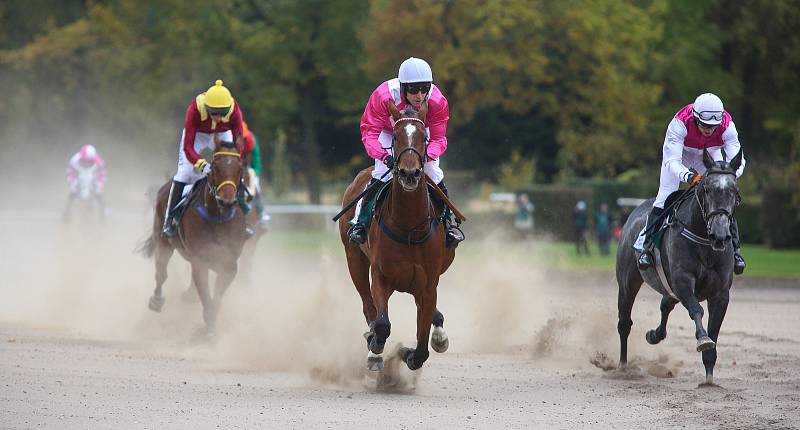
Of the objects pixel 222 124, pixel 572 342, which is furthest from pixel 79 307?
pixel 572 342

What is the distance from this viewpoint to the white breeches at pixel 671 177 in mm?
12477

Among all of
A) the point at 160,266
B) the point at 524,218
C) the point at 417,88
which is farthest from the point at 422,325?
the point at 524,218

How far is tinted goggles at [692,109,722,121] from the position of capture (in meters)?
11.8

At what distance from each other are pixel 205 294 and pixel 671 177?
520 cm

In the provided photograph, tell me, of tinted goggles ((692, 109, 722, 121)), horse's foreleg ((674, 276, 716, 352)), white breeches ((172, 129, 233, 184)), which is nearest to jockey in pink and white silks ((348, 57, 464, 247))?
horse's foreleg ((674, 276, 716, 352))

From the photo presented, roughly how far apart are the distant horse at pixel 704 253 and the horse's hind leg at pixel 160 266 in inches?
251

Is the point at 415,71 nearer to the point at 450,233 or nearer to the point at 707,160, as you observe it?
the point at 450,233

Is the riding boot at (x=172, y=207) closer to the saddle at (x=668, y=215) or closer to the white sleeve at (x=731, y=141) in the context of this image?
the saddle at (x=668, y=215)

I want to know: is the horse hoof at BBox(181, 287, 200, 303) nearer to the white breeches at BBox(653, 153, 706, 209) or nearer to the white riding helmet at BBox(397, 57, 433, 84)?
the white breeches at BBox(653, 153, 706, 209)

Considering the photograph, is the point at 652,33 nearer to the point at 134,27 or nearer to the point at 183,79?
the point at 183,79

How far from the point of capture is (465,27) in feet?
139

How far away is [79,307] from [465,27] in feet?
86.0

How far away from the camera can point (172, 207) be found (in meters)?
15.5

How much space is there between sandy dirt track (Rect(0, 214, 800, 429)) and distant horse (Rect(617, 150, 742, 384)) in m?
0.56
